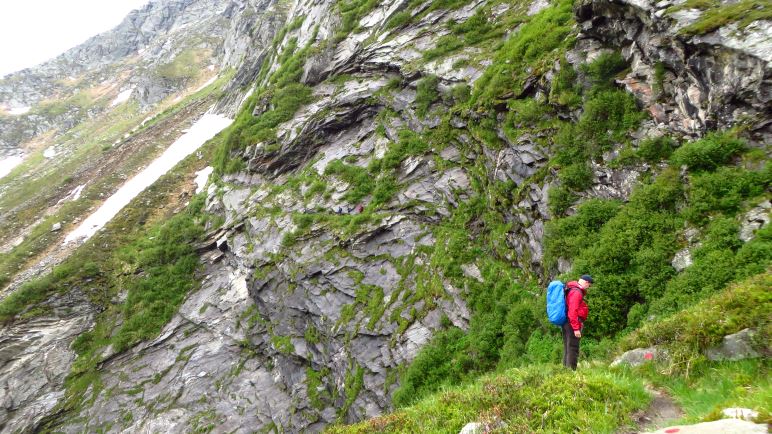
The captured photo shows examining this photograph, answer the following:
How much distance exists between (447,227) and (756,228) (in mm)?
10482

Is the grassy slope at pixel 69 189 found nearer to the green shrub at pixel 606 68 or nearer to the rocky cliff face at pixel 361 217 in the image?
the rocky cliff face at pixel 361 217

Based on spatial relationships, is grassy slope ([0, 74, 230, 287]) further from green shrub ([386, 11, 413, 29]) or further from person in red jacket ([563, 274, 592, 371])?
person in red jacket ([563, 274, 592, 371])

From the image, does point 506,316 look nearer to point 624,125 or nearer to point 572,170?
point 572,170

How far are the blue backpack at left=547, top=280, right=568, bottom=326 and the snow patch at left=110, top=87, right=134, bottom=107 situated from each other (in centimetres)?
14589

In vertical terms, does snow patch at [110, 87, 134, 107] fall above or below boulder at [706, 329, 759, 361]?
above

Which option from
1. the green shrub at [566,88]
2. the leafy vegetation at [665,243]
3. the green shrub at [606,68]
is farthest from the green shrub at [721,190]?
the green shrub at [566,88]

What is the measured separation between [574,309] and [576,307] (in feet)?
0.19

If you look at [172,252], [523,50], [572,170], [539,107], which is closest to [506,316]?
[572,170]

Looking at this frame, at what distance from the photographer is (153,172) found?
49062mm

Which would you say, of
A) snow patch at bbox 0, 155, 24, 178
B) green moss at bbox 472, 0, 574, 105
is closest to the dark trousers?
green moss at bbox 472, 0, 574, 105

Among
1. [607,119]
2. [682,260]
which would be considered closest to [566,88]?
[607,119]

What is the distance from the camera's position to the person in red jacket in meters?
7.90

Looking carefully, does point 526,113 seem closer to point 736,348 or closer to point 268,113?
point 736,348

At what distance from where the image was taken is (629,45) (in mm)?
12367
